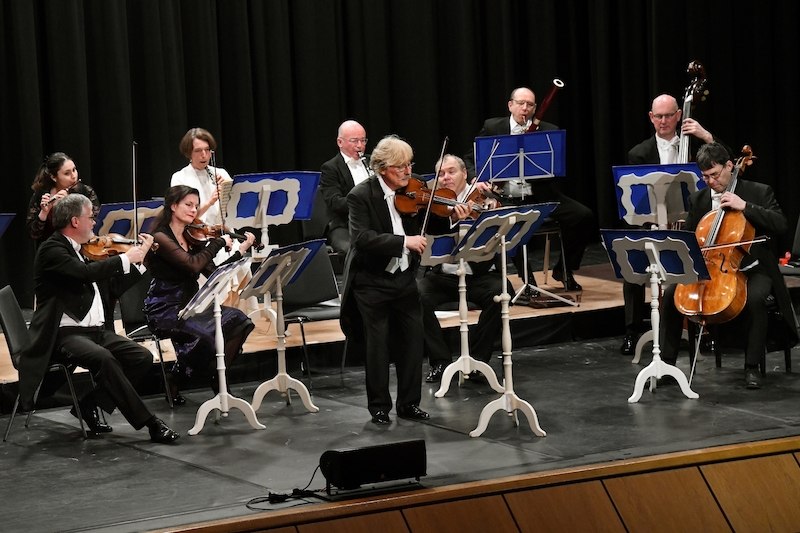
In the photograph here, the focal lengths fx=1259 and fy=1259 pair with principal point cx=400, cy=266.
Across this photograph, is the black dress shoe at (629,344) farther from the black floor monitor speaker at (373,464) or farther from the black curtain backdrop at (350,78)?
the black floor monitor speaker at (373,464)

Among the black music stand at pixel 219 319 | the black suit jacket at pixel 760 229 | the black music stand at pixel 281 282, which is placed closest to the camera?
the black music stand at pixel 219 319

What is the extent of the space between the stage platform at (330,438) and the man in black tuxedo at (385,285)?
0.62 ft

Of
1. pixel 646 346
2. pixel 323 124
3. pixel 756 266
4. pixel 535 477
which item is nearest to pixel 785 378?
pixel 756 266

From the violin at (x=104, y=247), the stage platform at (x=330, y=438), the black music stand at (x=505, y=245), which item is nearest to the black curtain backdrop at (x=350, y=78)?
the stage platform at (x=330, y=438)

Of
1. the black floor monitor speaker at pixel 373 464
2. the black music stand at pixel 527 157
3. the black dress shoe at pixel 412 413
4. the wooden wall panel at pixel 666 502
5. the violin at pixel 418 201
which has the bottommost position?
the black dress shoe at pixel 412 413

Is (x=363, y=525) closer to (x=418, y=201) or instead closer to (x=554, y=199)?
(x=418, y=201)

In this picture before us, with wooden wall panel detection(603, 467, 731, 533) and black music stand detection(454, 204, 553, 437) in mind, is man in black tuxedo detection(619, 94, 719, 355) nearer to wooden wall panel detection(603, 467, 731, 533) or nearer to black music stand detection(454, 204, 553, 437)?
black music stand detection(454, 204, 553, 437)

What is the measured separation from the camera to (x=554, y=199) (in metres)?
8.75

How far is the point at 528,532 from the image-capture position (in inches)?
161

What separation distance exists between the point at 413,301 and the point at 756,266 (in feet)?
6.37

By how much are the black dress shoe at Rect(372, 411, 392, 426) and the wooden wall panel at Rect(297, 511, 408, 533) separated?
84.6 inches

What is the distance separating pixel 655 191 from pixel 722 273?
33.1 inches

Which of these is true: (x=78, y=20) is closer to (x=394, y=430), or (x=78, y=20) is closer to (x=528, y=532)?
(x=394, y=430)

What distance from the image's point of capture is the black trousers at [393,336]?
20.5 feet
